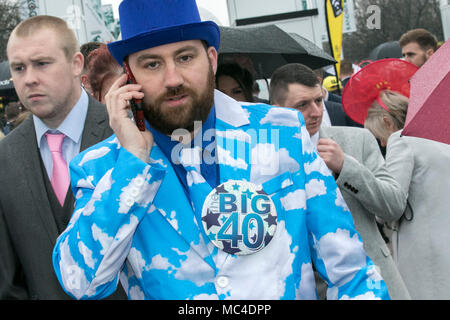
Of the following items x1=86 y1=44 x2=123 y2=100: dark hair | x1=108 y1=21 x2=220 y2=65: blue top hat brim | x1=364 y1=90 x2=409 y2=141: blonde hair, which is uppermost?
x1=108 y1=21 x2=220 y2=65: blue top hat brim

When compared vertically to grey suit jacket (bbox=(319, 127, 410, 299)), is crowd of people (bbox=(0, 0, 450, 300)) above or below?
above

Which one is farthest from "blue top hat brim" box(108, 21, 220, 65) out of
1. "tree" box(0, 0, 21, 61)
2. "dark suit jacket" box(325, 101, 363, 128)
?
"tree" box(0, 0, 21, 61)

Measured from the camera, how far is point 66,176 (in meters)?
2.95

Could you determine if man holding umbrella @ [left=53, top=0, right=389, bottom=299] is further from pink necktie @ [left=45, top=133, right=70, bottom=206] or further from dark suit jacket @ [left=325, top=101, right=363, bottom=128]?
dark suit jacket @ [left=325, top=101, right=363, bottom=128]

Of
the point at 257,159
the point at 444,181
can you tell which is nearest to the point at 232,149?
the point at 257,159

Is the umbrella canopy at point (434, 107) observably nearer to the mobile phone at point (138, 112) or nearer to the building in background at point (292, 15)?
the mobile phone at point (138, 112)

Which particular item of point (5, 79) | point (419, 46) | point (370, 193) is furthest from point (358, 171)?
point (5, 79)

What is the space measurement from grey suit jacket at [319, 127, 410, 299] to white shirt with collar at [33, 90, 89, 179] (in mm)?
1380

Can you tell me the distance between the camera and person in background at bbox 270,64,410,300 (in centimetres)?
314

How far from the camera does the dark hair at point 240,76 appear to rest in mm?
3906

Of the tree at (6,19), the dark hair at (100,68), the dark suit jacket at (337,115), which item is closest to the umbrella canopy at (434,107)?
the dark hair at (100,68)

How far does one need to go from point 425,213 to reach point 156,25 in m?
2.23

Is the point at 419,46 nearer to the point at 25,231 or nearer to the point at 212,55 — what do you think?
the point at 212,55

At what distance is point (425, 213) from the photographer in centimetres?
358
